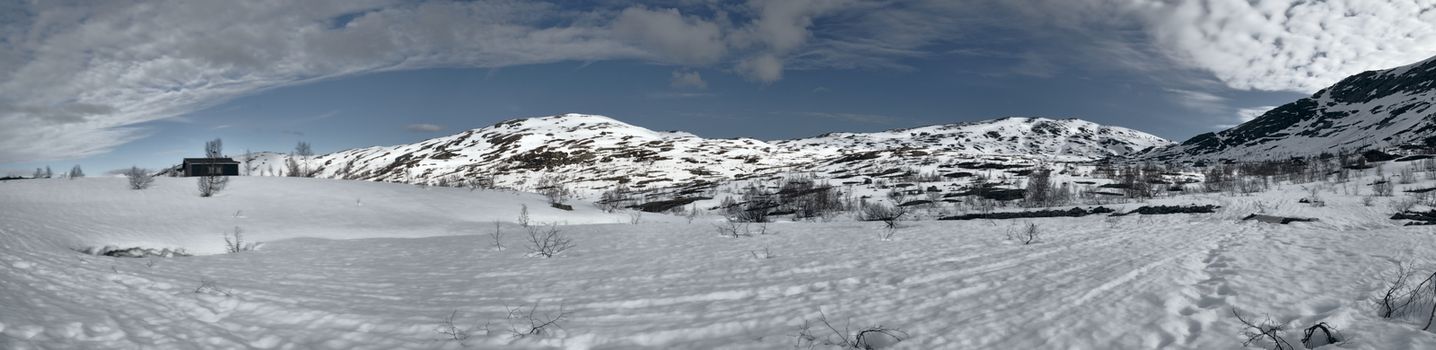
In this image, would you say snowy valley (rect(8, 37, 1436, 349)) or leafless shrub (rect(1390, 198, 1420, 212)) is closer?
snowy valley (rect(8, 37, 1436, 349))

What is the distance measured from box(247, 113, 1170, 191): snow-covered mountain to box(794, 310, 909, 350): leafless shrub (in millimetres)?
52716

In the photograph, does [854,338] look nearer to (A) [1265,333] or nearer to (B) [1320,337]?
(A) [1265,333]

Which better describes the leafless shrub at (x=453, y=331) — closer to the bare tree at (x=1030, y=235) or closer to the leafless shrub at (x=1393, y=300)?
the leafless shrub at (x=1393, y=300)

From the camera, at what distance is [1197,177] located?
127 feet

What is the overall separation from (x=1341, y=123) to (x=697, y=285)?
150 meters

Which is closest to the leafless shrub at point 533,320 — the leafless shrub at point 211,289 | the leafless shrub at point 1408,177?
the leafless shrub at point 211,289

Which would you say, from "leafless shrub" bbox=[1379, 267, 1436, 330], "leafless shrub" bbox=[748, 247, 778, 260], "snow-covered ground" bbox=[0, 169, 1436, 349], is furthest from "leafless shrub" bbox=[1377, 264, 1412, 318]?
"leafless shrub" bbox=[748, 247, 778, 260]

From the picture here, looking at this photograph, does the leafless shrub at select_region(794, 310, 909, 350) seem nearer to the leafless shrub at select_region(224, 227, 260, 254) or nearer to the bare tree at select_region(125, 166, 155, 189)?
the leafless shrub at select_region(224, 227, 260, 254)

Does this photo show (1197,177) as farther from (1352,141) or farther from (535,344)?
(1352,141)

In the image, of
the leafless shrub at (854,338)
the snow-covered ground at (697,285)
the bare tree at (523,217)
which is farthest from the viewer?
the bare tree at (523,217)

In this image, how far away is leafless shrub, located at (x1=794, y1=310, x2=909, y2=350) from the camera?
4821mm

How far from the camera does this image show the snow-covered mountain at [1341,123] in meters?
80.6

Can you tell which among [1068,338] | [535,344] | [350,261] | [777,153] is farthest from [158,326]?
[777,153]

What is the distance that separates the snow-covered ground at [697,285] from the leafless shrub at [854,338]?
13 centimetres
